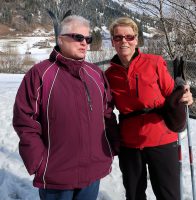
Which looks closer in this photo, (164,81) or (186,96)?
(186,96)

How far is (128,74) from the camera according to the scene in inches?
109

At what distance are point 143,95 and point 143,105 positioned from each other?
0.24 feet

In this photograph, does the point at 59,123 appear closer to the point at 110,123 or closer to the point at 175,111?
the point at 110,123

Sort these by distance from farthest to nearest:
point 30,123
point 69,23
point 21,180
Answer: point 21,180 → point 69,23 → point 30,123

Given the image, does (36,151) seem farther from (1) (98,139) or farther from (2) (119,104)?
(2) (119,104)

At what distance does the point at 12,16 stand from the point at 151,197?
124 m

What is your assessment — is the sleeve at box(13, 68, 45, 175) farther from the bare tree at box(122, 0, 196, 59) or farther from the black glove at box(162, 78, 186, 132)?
the bare tree at box(122, 0, 196, 59)

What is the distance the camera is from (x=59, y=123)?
7.83 feet

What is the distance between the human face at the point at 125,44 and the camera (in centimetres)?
276

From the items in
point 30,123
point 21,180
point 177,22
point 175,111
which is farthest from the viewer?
point 177,22

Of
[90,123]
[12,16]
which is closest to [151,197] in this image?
[90,123]

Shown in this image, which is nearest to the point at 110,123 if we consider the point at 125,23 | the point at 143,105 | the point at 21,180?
the point at 143,105

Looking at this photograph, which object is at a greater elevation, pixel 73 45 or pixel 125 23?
pixel 125 23

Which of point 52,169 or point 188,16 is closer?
point 52,169
